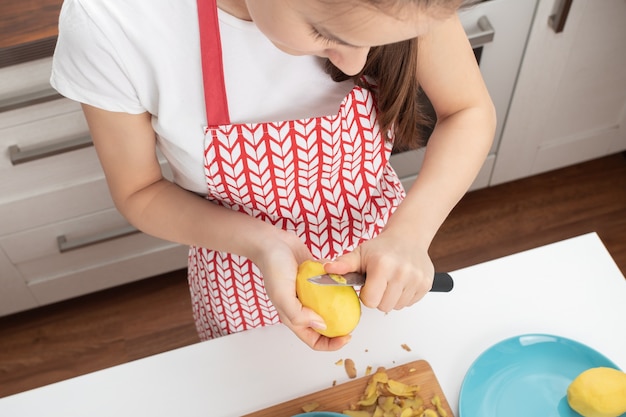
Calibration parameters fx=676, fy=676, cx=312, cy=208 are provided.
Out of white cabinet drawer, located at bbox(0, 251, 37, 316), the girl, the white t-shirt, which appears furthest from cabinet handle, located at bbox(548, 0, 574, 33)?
white cabinet drawer, located at bbox(0, 251, 37, 316)

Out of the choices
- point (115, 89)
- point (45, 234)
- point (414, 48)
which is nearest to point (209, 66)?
point (115, 89)

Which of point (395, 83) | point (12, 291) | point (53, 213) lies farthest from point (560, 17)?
point (12, 291)

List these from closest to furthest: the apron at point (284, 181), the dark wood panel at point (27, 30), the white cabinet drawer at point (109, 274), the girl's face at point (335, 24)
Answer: the girl's face at point (335, 24), the apron at point (284, 181), the dark wood panel at point (27, 30), the white cabinet drawer at point (109, 274)

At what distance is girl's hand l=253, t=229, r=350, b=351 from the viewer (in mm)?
736

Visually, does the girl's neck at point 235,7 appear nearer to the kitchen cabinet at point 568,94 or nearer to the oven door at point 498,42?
the oven door at point 498,42

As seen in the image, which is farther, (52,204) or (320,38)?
(52,204)

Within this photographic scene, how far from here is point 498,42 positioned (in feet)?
4.60

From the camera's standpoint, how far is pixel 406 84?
2.66 feet

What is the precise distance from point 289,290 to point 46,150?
2.56ft

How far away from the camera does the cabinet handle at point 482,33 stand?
1329mm

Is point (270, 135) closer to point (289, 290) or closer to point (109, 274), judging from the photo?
point (289, 290)

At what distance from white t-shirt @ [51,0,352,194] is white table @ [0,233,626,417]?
0.83ft

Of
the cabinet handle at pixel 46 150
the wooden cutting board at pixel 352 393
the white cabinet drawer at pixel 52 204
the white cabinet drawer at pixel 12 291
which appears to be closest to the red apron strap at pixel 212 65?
the wooden cutting board at pixel 352 393

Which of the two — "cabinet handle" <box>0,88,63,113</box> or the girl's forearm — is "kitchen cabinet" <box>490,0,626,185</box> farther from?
"cabinet handle" <box>0,88,63,113</box>
